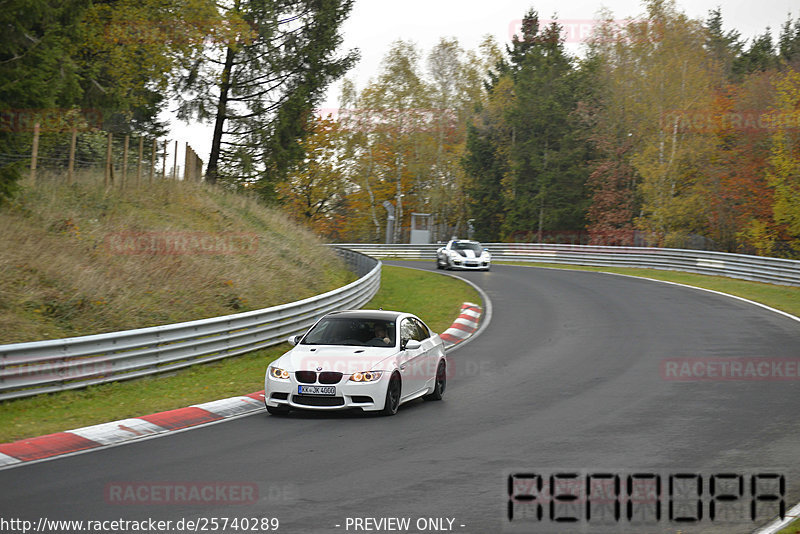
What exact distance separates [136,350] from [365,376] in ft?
15.7

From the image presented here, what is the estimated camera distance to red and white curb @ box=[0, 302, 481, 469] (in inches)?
367

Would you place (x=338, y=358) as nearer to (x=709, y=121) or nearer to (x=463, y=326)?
(x=463, y=326)

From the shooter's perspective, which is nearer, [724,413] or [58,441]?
[58,441]

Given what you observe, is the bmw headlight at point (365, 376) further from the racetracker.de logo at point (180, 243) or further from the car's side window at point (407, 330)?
the racetracker.de logo at point (180, 243)

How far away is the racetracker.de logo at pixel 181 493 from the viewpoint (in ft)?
23.9

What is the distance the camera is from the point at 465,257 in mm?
41656

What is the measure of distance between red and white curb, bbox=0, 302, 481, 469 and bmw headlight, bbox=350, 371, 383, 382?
1735 mm

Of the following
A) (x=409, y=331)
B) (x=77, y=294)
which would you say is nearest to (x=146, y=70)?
(x=77, y=294)

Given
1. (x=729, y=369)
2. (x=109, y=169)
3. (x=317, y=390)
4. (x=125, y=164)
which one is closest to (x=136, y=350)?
(x=317, y=390)

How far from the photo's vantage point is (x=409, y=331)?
1325 cm

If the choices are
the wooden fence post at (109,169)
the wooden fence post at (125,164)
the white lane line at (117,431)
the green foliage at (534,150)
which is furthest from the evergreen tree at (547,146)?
the white lane line at (117,431)

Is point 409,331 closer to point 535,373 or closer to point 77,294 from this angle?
point 535,373

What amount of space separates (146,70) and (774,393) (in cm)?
1998

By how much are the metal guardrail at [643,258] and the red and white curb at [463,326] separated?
46.9 ft
